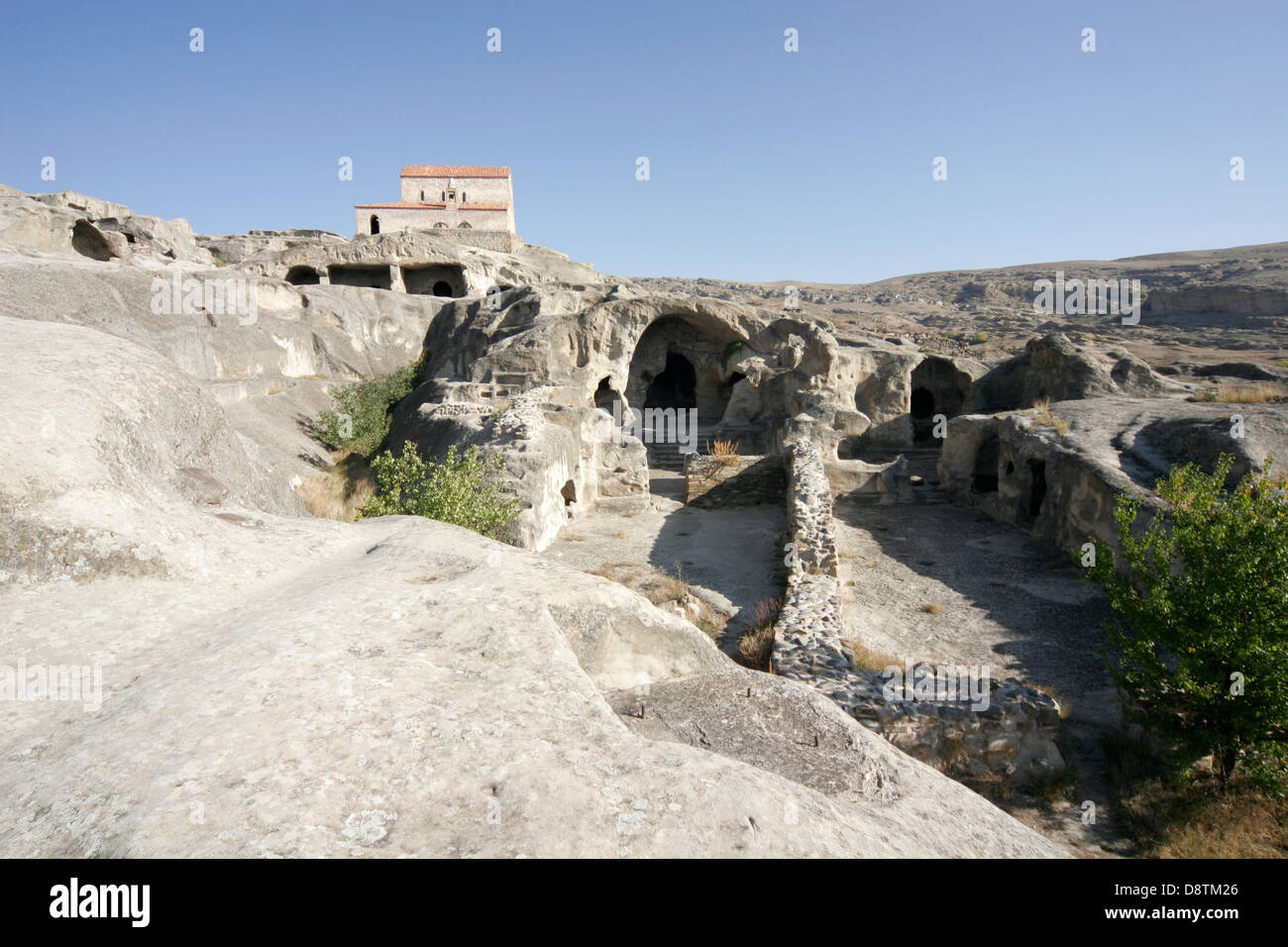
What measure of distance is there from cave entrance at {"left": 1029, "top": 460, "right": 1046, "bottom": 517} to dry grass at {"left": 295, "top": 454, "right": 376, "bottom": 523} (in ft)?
40.3

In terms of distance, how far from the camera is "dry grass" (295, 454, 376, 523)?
1080 cm

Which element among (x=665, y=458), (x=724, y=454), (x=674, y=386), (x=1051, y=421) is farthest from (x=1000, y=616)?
(x=674, y=386)

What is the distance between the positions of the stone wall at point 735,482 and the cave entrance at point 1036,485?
4.90 m

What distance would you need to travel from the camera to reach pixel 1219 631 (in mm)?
5215

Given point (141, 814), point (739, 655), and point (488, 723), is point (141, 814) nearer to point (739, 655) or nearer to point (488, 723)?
point (488, 723)

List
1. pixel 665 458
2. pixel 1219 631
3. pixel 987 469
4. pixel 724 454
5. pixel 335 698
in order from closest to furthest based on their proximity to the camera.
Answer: pixel 335 698 < pixel 1219 631 < pixel 724 454 < pixel 987 469 < pixel 665 458

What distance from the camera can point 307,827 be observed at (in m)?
1.97

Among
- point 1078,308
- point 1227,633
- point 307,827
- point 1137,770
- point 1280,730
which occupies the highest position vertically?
point 1078,308

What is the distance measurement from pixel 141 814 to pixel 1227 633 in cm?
676

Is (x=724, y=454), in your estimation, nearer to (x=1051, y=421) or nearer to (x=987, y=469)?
(x=1051, y=421)

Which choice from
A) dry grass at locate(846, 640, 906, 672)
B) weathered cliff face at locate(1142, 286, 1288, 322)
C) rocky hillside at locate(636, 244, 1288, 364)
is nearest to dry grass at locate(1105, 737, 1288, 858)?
dry grass at locate(846, 640, 906, 672)

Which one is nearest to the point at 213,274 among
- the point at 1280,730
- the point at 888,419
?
the point at 888,419

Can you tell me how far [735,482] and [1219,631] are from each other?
1029cm

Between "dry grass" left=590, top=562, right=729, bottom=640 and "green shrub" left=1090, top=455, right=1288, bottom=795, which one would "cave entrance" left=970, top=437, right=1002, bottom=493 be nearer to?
"dry grass" left=590, top=562, right=729, bottom=640
